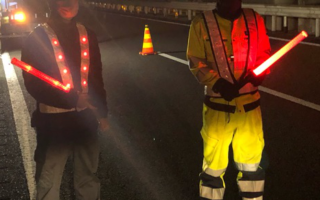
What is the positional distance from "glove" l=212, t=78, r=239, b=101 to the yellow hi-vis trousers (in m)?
0.17

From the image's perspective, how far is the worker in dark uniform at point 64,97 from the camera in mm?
3518

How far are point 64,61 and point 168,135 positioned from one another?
11.3ft

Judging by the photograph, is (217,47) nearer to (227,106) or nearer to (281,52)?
(227,106)

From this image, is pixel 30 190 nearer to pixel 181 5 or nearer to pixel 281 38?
pixel 281 38

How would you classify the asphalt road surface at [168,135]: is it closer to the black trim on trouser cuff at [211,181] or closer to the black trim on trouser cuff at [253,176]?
the black trim on trouser cuff at [253,176]

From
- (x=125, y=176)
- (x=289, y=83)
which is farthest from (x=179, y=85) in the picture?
(x=125, y=176)

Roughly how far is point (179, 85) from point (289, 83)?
1.89 m

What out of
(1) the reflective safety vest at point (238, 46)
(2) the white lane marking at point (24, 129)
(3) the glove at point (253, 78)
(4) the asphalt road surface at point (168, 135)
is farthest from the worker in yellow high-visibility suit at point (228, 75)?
(2) the white lane marking at point (24, 129)

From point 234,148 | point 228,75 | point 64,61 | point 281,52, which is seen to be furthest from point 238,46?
point 64,61

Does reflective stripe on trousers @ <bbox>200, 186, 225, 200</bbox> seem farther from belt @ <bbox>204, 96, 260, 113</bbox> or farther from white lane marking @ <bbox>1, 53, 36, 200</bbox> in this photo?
white lane marking @ <bbox>1, 53, 36, 200</bbox>

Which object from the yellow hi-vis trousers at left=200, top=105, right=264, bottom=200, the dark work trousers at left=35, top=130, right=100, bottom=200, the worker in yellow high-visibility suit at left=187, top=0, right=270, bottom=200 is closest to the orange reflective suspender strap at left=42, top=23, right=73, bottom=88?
the dark work trousers at left=35, top=130, right=100, bottom=200

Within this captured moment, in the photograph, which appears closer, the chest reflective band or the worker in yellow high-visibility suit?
the chest reflective band

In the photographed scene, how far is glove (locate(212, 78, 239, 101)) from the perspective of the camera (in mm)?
3730

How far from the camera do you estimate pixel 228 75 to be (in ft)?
12.7
